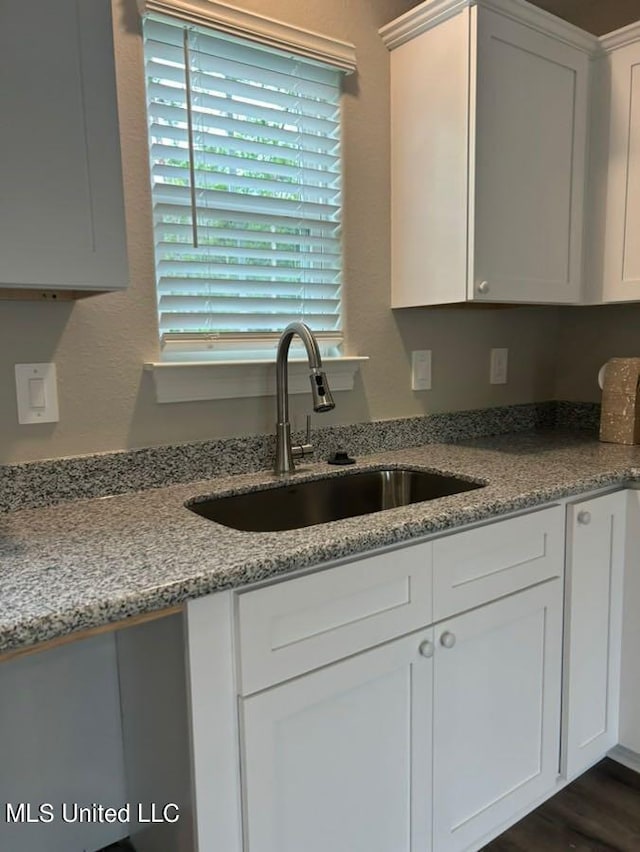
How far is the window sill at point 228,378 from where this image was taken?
1.44 metres

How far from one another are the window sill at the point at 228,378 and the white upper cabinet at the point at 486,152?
1.05 ft

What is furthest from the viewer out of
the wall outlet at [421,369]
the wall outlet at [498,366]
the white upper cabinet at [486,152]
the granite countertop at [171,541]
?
the wall outlet at [498,366]

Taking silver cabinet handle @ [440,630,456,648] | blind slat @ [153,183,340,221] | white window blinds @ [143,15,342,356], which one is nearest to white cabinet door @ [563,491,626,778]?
silver cabinet handle @ [440,630,456,648]

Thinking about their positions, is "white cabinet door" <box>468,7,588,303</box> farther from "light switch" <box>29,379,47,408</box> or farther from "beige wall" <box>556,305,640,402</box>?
"light switch" <box>29,379,47,408</box>

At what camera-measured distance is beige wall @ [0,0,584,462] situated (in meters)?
1.32

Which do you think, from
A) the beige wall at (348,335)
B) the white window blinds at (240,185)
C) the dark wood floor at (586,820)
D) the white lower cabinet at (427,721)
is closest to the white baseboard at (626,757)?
the dark wood floor at (586,820)

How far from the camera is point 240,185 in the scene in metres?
1.53

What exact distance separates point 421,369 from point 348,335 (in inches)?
11.6

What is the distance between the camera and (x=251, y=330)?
158 centimetres

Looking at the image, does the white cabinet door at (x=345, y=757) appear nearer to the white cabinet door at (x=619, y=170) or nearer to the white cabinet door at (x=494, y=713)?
the white cabinet door at (x=494, y=713)

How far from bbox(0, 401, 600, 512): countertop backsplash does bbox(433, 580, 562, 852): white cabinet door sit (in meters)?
0.63

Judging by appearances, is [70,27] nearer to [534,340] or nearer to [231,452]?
[231,452]

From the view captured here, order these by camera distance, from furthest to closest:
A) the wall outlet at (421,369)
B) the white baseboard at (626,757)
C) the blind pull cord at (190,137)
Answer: the wall outlet at (421,369) < the white baseboard at (626,757) < the blind pull cord at (190,137)

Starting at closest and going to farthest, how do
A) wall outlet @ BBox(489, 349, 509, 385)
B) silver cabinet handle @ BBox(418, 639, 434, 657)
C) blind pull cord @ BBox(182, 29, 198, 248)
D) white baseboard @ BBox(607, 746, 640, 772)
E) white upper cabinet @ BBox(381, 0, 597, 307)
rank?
silver cabinet handle @ BBox(418, 639, 434, 657) < blind pull cord @ BBox(182, 29, 198, 248) < white upper cabinet @ BBox(381, 0, 597, 307) < white baseboard @ BBox(607, 746, 640, 772) < wall outlet @ BBox(489, 349, 509, 385)
